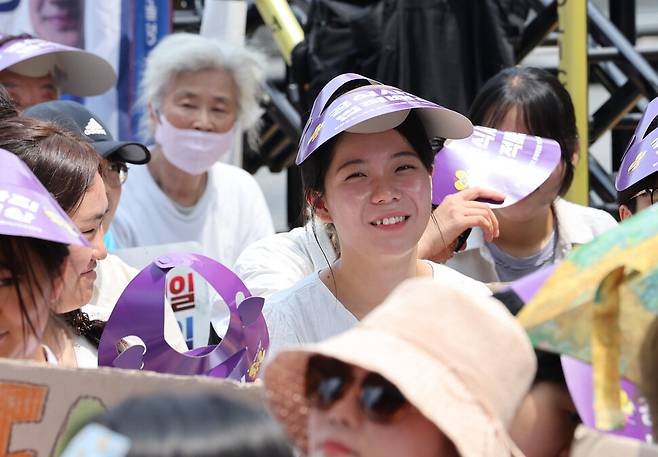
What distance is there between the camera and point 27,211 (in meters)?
1.78

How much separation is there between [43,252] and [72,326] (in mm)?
544

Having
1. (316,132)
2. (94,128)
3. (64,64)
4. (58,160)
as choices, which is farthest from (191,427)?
(64,64)

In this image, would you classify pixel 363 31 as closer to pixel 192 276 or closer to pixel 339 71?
pixel 339 71

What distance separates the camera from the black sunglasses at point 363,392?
4.30 feet

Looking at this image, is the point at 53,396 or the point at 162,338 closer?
the point at 53,396

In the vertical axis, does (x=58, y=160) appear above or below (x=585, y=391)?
below

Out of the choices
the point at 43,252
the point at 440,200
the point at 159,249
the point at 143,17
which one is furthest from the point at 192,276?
the point at 143,17

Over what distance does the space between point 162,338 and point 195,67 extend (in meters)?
2.12

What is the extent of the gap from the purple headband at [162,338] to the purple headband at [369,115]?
1.28 feet

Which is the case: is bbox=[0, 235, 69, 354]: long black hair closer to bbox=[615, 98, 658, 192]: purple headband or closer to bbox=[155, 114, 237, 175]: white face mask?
bbox=[615, 98, 658, 192]: purple headband

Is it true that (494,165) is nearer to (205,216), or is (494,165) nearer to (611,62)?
(205,216)

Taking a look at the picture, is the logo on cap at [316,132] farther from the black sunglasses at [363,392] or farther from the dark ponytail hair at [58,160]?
the black sunglasses at [363,392]

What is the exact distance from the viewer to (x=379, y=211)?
2562 mm

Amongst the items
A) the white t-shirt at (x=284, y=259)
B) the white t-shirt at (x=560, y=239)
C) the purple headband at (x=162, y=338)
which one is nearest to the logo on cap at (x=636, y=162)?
the white t-shirt at (x=560, y=239)
